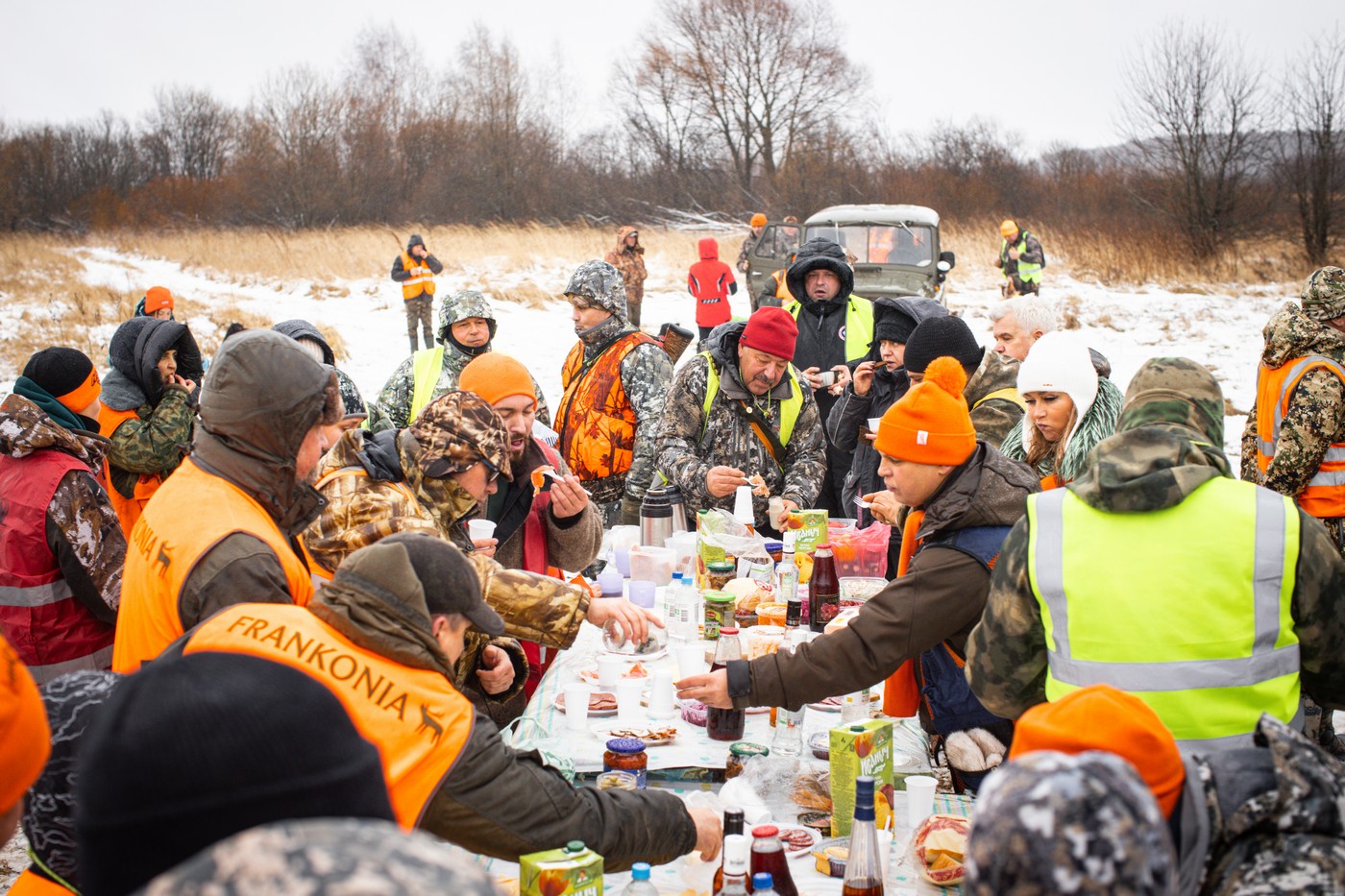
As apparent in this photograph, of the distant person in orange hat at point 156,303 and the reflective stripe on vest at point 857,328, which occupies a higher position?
the distant person in orange hat at point 156,303

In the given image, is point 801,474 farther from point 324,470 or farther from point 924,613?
point 324,470

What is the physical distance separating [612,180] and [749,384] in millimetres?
34005

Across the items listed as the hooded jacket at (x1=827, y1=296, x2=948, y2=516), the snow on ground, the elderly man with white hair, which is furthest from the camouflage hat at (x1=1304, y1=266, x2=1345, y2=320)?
the snow on ground

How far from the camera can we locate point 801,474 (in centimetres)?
552

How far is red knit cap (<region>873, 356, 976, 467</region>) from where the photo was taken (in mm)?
3207

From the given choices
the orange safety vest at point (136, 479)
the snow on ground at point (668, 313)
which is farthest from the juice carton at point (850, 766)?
the snow on ground at point (668, 313)

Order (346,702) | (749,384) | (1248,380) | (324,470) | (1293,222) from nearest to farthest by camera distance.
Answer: (346,702) → (324,470) → (749,384) → (1248,380) → (1293,222)

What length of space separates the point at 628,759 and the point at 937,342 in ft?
9.70

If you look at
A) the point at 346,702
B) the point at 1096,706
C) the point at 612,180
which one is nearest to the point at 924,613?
the point at 1096,706

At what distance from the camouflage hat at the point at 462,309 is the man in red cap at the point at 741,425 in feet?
4.04

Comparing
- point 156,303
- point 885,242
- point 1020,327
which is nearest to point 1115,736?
point 1020,327

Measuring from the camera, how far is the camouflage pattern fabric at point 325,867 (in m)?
1.03

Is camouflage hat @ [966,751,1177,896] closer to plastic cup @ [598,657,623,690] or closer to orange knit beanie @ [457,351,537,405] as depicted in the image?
plastic cup @ [598,657,623,690]

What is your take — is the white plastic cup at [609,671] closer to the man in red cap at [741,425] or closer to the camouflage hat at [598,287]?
the man in red cap at [741,425]
